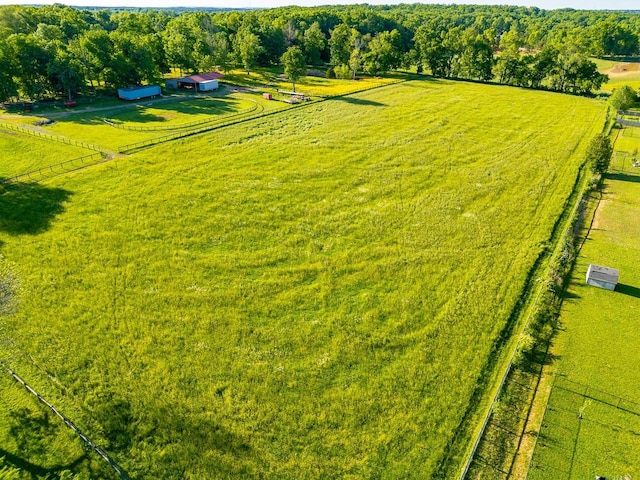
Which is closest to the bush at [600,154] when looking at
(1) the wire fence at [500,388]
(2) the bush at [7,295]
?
(1) the wire fence at [500,388]

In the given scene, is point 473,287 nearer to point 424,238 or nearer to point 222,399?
point 424,238

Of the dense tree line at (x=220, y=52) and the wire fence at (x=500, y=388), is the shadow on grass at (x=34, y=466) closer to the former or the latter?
the wire fence at (x=500, y=388)

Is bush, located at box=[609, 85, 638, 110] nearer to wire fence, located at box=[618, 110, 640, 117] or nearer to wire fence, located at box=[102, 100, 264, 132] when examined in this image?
wire fence, located at box=[618, 110, 640, 117]

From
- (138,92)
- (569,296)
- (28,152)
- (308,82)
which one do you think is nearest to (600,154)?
(569,296)

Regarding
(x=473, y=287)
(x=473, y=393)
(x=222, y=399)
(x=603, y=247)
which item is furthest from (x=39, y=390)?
(x=603, y=247)

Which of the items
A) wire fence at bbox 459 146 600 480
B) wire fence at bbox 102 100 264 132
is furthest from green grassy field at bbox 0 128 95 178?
wire fence at bbox 459 146 600 480

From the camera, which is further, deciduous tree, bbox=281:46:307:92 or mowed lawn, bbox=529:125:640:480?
deciduous tree, bbox=281:46:307:92

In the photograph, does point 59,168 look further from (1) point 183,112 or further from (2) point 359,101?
(2) point 359,101
